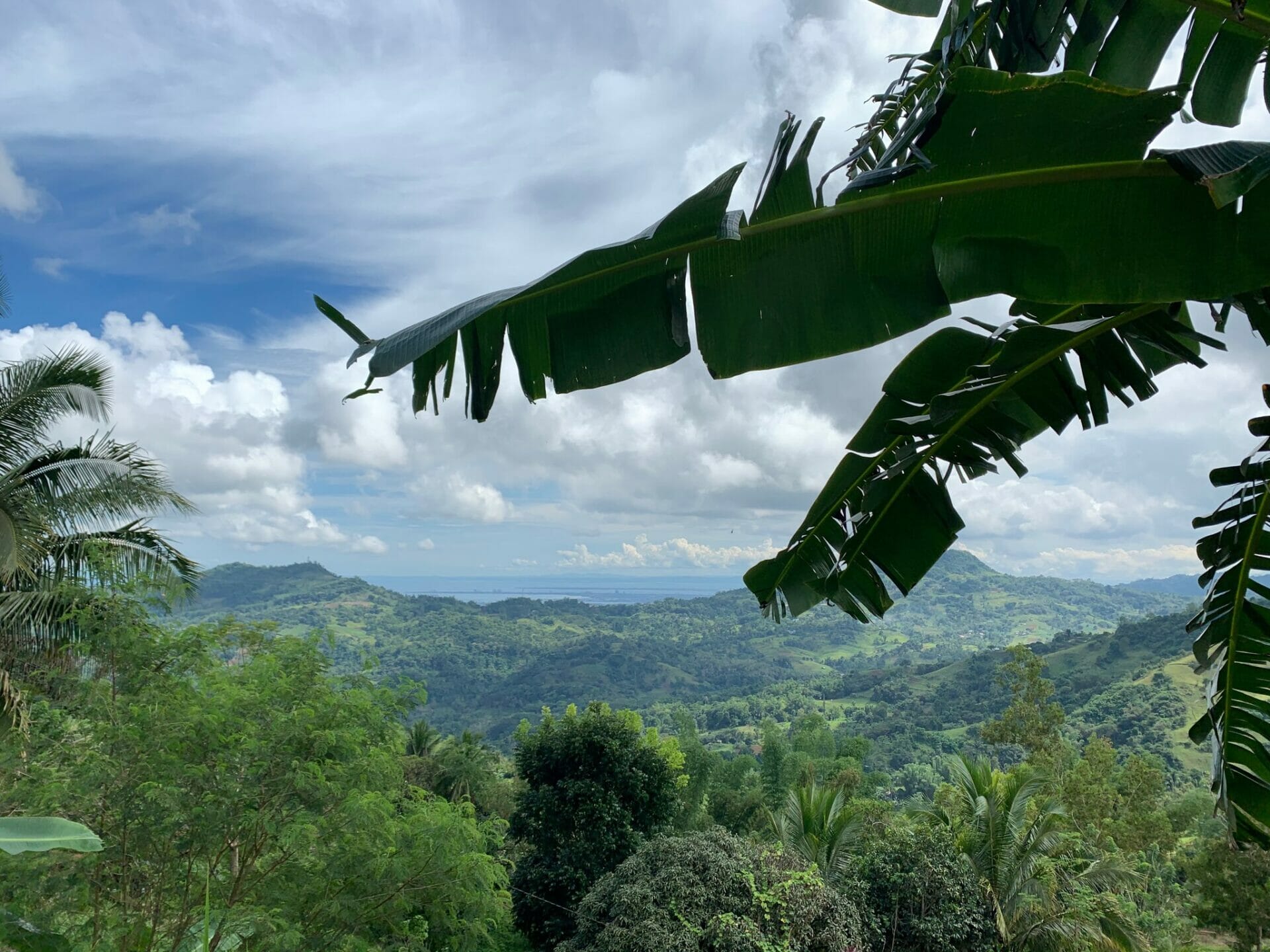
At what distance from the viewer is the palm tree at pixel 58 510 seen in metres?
6.74

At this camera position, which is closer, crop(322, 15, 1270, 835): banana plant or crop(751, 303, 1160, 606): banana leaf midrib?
crop(322, 15, 1270, 835): banana plant

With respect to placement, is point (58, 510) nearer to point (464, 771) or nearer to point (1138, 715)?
point (464, 771)

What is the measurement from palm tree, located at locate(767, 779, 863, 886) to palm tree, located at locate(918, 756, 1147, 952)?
4.88ft

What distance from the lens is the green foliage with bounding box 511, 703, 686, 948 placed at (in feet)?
39.4

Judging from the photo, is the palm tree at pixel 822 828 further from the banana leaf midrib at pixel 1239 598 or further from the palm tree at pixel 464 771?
the palm tree at pixel 464 771

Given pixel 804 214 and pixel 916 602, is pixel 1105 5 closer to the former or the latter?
pixel 804 214

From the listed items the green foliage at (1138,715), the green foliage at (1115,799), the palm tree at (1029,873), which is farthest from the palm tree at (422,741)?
the green foliage at (1138,715)

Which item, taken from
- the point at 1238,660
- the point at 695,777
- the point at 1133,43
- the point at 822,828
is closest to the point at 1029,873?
the point at 822,828

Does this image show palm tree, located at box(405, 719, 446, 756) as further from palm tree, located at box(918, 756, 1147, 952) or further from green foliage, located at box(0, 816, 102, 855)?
green foliage, located at box(0, 816, 102, 855)

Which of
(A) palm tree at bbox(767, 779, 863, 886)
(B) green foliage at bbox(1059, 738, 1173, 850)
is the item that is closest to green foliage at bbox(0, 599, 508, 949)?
(A) palm tree at bbox(767, 779, 863, 886)

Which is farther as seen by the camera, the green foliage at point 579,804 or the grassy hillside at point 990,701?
the grassy hillside at point 990,701

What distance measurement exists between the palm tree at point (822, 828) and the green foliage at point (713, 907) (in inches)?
69.1

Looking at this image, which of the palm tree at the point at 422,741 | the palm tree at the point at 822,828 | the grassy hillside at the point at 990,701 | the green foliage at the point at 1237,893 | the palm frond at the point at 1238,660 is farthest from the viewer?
the grassy hillside at the point at 990,701

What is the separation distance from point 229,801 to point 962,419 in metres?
5.75
